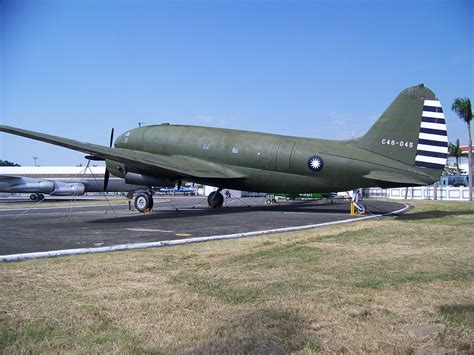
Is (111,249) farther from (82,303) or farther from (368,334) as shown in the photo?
(368,334)

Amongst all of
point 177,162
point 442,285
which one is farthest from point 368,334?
point 177,162

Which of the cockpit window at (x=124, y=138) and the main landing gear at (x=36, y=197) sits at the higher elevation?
the cockpit window at (x=124, y=138)

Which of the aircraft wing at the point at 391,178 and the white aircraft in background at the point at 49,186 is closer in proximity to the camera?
the aircraft wing at the point at 391,178

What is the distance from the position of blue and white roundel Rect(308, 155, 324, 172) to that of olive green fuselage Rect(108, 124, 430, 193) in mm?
125

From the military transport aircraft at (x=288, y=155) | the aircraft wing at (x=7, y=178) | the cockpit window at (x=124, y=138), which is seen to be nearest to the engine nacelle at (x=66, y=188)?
the aircraft wing at (x=7, y=178)

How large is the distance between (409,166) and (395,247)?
9.74 meters

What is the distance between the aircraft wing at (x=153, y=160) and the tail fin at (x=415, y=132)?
7.37m

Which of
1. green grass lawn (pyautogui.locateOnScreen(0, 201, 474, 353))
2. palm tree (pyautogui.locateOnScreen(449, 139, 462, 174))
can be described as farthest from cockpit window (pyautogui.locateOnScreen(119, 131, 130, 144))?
palm tree (pyautogui.locateOnScreen(449, 139, 462, 174))

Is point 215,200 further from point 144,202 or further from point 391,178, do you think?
point 391,178

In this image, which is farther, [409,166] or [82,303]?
[409,166]

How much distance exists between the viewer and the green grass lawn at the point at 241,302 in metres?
4.21

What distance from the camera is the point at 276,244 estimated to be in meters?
10.5

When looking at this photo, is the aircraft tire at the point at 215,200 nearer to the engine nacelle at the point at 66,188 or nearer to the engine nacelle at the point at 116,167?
the engine nacelle at the point at 116,167

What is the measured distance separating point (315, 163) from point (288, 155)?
1.45 m
